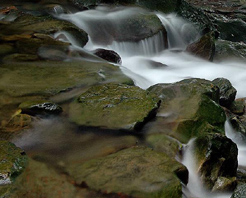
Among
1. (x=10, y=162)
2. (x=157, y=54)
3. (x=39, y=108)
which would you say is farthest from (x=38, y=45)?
(x=157, y=54)

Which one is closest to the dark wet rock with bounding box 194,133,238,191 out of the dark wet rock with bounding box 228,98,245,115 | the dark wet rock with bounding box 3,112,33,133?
the dark wet rock with bounding box 3,112,33,133

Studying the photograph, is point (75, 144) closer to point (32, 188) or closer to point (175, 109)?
point (32, 188)

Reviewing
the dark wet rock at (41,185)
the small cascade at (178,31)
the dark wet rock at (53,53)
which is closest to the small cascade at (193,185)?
the dark wet rock at (41,185)

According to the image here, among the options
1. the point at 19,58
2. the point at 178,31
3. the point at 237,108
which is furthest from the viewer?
the point at 178,31

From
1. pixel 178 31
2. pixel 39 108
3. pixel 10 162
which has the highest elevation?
pixel 10 162

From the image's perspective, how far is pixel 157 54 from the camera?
1128 centimetres

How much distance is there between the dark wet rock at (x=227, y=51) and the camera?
1179 cm

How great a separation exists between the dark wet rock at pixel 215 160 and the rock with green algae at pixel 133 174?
0.72 metres

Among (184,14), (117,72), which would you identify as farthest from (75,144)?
(184,14)

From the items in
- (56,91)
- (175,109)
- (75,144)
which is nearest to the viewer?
(75,144)

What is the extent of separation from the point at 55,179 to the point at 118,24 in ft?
28.2

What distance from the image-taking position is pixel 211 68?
1077 centimetres

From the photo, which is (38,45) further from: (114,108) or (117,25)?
(117,25)

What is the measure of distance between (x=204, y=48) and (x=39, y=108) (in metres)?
7.74
